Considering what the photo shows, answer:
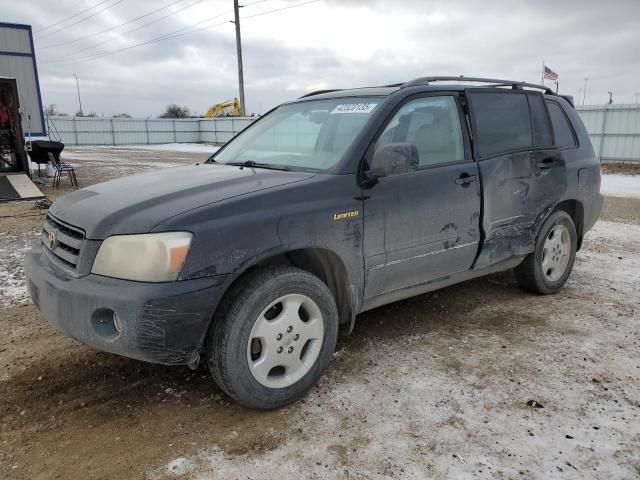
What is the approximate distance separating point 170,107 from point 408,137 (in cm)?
6414

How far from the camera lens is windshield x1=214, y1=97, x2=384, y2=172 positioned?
10.7 feet

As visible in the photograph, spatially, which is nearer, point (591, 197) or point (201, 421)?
point (201, 421)

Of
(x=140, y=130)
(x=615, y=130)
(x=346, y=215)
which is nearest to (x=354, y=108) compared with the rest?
(x=346, y=215)

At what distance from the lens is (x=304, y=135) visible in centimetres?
360

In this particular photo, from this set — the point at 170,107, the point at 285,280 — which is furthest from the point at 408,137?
the point at 170,107

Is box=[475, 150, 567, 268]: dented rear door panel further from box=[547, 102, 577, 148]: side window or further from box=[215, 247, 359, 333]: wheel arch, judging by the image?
box=[215, 247, 359, 333]: wheel arch

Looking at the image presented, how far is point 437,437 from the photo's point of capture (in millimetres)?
2523

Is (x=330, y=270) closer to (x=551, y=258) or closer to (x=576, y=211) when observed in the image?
(x=551, y=258)

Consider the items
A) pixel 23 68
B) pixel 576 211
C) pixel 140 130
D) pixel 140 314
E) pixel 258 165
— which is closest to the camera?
pixel 140 314

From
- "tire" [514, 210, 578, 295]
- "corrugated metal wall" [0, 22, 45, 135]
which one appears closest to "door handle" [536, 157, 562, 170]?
"tire" [514, 210, 578, 295]

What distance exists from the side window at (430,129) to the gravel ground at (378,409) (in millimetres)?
1348

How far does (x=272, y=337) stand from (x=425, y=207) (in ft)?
4.55

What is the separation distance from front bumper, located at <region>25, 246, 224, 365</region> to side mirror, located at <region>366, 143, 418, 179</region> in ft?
3.93

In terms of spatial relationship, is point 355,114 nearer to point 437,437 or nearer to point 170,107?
point 437,437
